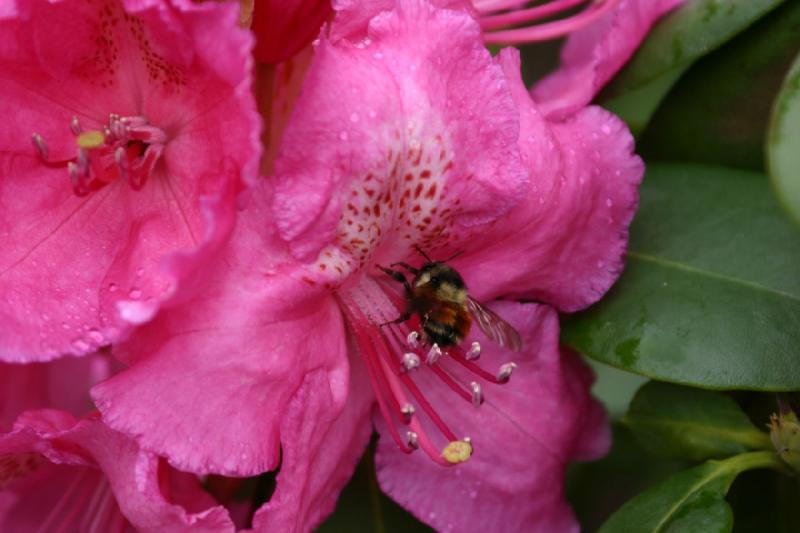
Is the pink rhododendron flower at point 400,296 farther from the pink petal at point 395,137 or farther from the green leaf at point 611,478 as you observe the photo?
the green leaf at point 611,478

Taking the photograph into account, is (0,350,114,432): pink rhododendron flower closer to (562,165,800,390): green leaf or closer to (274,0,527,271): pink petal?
(274,0,527,271): pink petal

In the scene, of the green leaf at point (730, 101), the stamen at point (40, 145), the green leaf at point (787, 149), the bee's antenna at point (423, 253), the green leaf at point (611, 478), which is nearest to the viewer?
the green leaf at point (787, 149)

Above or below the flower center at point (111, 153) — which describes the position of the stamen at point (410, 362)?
below

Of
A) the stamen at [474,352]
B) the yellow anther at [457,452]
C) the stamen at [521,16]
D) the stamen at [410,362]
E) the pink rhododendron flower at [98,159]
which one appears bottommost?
the yellow anther at [457,452]

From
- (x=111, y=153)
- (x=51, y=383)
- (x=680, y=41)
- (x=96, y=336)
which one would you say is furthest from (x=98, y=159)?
(x=680, y=41)

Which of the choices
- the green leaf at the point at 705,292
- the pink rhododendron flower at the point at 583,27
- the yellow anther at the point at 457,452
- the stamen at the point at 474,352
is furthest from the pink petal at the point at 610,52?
the yellow anther at the point at 457,452

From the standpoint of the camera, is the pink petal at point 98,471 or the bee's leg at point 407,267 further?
the bee's leg at point 407,267
